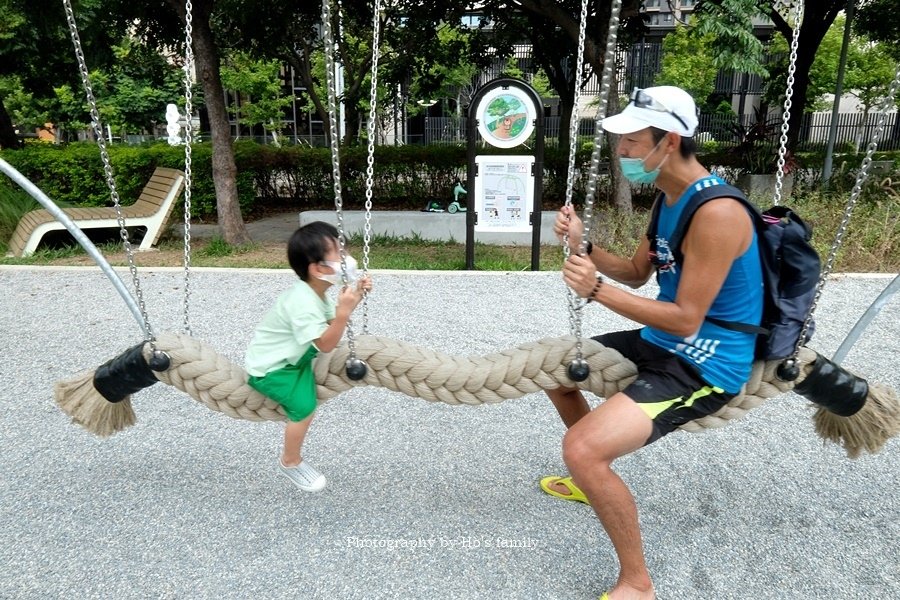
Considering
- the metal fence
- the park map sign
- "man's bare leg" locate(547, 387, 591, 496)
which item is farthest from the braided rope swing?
the metal fence

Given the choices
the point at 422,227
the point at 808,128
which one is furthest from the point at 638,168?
the point at 808,128

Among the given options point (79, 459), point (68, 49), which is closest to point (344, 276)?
point (79, 459)

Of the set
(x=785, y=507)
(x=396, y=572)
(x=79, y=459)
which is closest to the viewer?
(x=396, y=572)

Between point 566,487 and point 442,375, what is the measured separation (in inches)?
33.8

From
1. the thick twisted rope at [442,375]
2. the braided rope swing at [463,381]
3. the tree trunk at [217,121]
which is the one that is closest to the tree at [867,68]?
the tree trunk at [217,121]

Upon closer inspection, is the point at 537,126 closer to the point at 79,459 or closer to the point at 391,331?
the point at 391,331

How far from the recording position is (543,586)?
2.06m

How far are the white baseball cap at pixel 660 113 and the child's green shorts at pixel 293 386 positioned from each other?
46.8 inches

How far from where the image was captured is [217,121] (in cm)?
726

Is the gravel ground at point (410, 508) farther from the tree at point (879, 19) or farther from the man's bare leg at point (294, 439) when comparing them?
the tree at point (879, 19)

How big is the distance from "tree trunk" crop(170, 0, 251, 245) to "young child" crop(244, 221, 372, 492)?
5638mm

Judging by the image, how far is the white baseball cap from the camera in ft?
5.70

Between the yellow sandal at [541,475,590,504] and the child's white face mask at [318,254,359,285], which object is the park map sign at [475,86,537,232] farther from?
the child's white face mask at [318,254,359,285]

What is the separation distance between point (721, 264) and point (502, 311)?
3229mm
